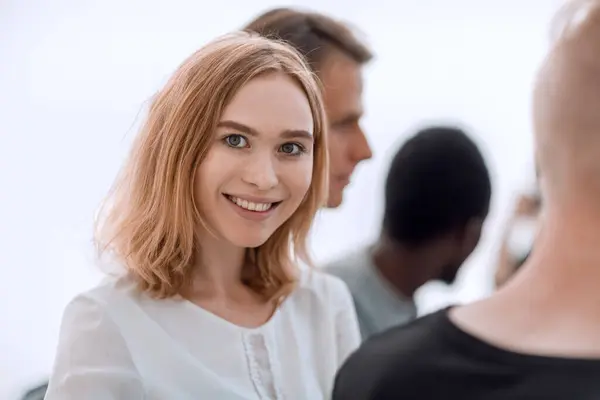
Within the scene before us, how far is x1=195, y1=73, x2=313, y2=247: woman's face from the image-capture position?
104cm

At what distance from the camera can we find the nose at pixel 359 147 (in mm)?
1369

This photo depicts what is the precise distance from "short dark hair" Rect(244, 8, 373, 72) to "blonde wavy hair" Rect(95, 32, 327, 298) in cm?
21

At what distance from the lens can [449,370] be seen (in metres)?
0.65

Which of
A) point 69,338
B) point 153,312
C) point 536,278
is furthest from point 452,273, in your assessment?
point 536,278

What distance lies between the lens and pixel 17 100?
1668mm

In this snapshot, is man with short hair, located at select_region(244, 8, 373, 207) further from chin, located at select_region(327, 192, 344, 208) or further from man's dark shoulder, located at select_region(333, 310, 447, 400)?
man's dark shoulder, located at select_region(333, 310, 447, 400)

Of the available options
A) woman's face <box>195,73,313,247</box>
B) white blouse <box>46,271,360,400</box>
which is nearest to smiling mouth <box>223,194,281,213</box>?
woman's face <box>195,73,313,247</box>

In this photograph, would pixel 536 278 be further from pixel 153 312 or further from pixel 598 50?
pixel 153 312

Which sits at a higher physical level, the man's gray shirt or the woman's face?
the woman's face

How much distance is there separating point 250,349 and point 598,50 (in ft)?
2.17

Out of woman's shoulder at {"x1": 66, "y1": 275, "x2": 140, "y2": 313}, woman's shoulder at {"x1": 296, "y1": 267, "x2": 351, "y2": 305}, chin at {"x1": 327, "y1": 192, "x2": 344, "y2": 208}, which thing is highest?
chin at {"x1": 327, "y1": 192, "x2": 344, "y2": 208}

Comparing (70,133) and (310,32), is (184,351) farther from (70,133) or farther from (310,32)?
(70,133)

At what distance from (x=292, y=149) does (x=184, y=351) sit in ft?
0.96

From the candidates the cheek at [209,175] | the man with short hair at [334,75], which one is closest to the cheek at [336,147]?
the man with short hair at [334,75]
